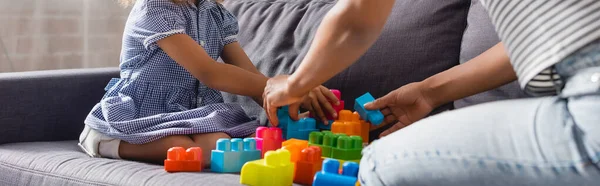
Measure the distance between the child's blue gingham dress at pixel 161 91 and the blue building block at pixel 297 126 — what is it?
0.47 feet

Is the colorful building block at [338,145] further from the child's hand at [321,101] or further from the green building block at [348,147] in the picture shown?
the child's hand at [321,101]

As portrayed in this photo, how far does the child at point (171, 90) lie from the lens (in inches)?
62.6

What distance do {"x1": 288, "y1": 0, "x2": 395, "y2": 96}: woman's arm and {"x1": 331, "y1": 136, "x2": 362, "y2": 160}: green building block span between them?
0.16 meters

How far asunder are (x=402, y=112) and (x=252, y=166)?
0.37 metres

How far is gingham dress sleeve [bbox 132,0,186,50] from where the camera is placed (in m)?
1.67

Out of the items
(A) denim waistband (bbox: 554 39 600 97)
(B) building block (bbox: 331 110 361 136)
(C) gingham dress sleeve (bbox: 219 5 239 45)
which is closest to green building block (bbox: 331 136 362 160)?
(B) building block (bbox: 331 110 361 136)

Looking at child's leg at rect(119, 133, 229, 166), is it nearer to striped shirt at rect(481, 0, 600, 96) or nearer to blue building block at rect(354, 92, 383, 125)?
blue building block at rect(354, 92, 383, 125)

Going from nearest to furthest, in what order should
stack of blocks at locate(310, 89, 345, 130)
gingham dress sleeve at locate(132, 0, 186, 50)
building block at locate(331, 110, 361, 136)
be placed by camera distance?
building block at locate(331, 110, 361, 136), stack of blocks at locate(310, 89, 345, 130), gingham dress sleeve at locate(132, 0, 186, 50)

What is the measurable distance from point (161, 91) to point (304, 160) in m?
0.53

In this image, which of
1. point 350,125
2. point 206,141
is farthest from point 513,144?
point 206,141

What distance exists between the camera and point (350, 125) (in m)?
1.45

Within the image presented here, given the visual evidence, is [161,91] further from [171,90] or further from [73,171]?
[73,171]

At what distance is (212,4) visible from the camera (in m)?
1.85

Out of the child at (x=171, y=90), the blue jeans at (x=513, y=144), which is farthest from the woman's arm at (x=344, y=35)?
the child at (x=171, y=90)
